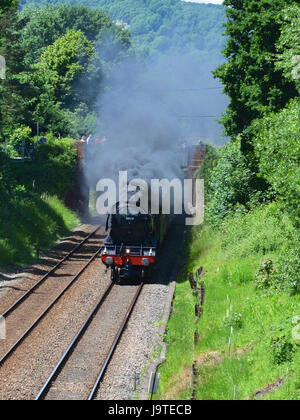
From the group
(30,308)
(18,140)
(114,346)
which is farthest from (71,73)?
(114,346)

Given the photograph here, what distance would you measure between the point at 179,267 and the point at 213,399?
14547 millimetres

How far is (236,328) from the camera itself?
53.7 feet

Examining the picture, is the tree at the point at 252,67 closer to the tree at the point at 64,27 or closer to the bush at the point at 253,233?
the bush at the point at 253,233

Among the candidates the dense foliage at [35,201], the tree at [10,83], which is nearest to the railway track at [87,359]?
the dense foliage at [35,201]

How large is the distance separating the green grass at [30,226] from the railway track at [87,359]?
7.51 m

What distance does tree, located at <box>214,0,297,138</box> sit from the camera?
25672mm

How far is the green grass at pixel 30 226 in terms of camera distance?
2750 centimetres

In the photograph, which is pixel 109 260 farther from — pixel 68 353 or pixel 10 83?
pixel 10 83

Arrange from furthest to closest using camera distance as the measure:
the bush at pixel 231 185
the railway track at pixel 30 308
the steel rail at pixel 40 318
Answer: the bush at pixel 231 185 < the railway track at pixel 30 308 < the steel rail at pixel 40 318

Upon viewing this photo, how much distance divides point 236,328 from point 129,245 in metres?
8.59

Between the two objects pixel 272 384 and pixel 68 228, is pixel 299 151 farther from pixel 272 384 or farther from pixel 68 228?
pixel 68 228

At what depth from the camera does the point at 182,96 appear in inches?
2136

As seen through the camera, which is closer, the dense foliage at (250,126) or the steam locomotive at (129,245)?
the dense foliage at (250,126)

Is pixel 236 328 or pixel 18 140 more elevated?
pixel 18 140
